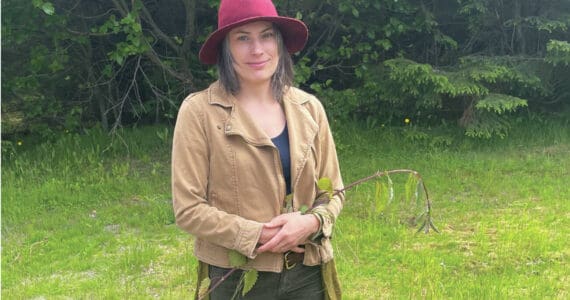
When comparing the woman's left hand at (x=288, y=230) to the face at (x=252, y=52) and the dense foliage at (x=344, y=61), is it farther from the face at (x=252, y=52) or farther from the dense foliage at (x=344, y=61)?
the dense foliage at (x=344, y=61)

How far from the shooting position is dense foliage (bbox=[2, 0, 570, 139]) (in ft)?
22.6

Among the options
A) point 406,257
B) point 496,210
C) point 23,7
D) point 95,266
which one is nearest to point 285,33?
point 406,257

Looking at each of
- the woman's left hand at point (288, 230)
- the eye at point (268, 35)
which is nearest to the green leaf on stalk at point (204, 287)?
the woman's left hand at point (288, 230)

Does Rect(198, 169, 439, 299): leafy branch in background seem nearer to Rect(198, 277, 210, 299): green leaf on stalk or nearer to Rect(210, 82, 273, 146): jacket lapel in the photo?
Rect(198, 277, 210, 299): green leaf on stalk

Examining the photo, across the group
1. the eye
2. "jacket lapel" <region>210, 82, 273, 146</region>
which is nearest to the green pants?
"jacket lapel" <region>210, 82, 273, 146</region>

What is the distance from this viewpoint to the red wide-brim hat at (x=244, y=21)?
196 cm

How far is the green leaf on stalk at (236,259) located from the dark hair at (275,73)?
55cm

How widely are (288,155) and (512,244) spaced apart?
2.94 m

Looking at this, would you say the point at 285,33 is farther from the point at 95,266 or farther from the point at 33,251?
the point at 33,251

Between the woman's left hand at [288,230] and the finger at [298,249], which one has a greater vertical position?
the woman's left hand at [288,230]

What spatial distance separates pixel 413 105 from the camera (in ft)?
25.9

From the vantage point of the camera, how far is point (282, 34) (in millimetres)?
2125

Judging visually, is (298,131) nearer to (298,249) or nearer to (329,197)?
(329,197)

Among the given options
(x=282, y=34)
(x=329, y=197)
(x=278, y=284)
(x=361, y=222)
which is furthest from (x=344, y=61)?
(x=278, y=284)
